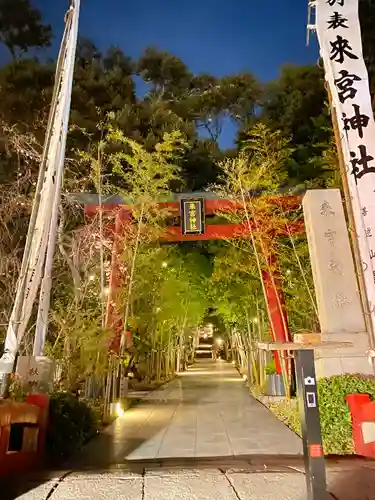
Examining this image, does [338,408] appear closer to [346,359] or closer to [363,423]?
[363,423]

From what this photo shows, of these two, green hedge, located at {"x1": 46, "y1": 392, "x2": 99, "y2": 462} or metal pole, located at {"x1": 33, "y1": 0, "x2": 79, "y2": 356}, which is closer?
green hedge, located at {"x1": 46, "y1": 392, "x2": 99, "y2": 462}

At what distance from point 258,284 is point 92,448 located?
23.4 ft

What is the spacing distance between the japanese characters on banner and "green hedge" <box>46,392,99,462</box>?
4.06 metres

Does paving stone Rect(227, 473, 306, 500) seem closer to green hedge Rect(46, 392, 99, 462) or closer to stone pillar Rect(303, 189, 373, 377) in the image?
stone pillar Rect(303, 189, 373, 377)

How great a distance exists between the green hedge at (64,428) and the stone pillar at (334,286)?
325 cm

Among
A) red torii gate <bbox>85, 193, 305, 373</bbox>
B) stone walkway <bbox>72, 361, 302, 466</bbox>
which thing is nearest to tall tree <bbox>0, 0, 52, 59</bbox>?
red torii gate <bbox>85, 193, 305, 373</bbox>

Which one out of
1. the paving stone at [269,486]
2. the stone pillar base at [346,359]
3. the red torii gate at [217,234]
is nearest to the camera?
the paving stone at [269,486]

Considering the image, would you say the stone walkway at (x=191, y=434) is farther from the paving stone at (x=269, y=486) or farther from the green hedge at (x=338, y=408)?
the paving stone at (x=269, y=486)

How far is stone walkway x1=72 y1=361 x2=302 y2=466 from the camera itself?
532 centimetres

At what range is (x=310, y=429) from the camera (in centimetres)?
316

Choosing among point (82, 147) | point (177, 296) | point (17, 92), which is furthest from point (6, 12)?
point (177, 296)

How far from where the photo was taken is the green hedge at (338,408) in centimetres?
488

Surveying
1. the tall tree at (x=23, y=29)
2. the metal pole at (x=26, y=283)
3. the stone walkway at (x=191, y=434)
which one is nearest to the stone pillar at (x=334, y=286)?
the stone walkway at (x=191, y=434)

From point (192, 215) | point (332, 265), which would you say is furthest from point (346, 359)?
point (192, 215)
